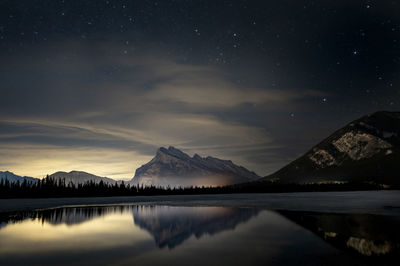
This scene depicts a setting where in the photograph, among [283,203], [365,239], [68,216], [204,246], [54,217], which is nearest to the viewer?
[204,246]

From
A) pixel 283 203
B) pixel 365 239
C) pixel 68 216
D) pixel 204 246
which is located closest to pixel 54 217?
pixel 68 216

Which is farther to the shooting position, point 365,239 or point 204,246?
point 365,239

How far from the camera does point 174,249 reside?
51.3 ft

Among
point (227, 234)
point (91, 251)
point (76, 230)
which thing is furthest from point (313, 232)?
point (76, 230)

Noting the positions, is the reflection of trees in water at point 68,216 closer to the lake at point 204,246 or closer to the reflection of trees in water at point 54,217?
the reflection of trees in water at point 54,217

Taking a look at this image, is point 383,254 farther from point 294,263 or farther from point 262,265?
point 262,265

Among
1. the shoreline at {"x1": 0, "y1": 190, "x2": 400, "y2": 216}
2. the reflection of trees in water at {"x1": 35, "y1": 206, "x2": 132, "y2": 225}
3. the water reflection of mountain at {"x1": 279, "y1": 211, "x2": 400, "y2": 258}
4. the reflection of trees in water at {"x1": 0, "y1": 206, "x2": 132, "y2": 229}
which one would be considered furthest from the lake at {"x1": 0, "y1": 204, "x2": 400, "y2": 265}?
the shoreline at {"x1": 0, "y1": 190, "x2": 400, "y2": 216}

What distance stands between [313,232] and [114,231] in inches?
562

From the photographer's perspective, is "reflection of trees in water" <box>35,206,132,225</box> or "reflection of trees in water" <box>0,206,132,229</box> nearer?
"reflection of trees in water" <box>0,206,132,229</box>

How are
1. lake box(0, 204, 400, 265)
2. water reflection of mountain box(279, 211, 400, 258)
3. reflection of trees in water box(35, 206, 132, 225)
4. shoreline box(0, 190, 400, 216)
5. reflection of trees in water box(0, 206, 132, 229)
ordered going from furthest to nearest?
shoreline box(0, 190, 400, 216), reflection of trees in water box(35, 206, 132, 225), reflection of trees in water box(0, 206, 132, 229), water reflection of mountain box(279, 211, 400, 258), lake box(0, 204, 400, 265)

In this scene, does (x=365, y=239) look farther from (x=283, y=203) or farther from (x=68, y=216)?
(x=283, y=203)

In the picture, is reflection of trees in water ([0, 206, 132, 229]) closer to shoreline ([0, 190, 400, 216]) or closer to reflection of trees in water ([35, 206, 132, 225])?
reflection of trees in water ([35, 206, 132, 225])

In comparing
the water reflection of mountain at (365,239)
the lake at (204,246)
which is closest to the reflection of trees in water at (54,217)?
the lake at (204,246)

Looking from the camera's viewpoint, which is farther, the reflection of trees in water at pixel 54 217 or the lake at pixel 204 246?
the reflection of trees in water at pixel 54 217
